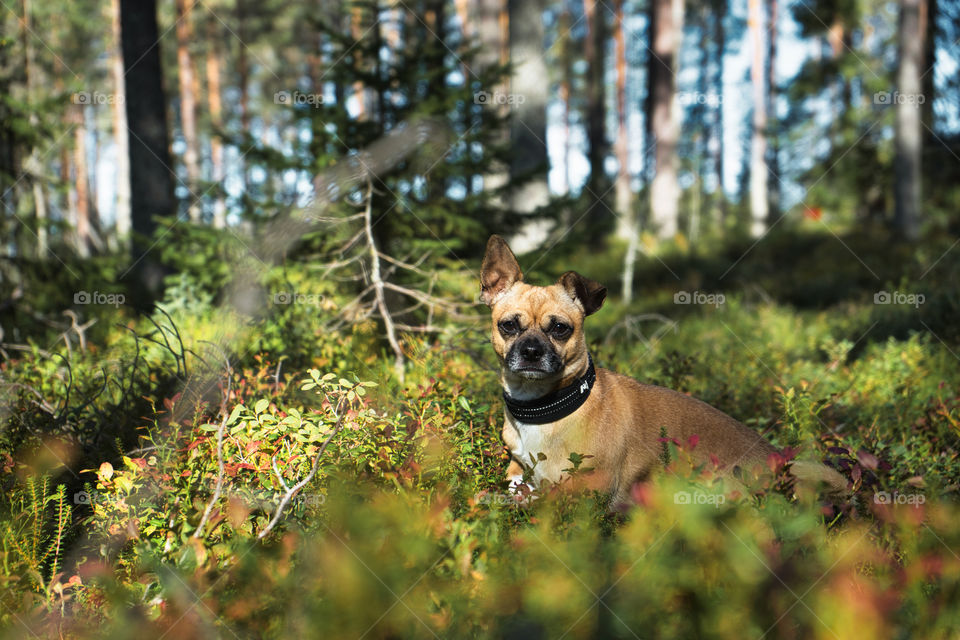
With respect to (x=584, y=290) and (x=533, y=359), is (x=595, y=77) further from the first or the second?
(x=533, y=359)

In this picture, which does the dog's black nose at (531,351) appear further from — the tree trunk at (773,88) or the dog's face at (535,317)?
the tree trunk at (773,88)

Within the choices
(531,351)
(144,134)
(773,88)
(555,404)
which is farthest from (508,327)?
(773,88)

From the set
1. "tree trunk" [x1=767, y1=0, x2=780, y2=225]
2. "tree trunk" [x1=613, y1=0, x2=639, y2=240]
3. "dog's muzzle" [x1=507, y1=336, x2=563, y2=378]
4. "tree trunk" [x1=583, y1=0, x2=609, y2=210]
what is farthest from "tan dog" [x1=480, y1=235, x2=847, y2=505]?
"tree trunk" [x1=613, y1=0, x2=639, y2=240]

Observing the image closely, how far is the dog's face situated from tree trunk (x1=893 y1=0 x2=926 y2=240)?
15.4m

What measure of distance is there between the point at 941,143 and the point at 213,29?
3109 centimetres

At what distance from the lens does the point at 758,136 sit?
2359 cm

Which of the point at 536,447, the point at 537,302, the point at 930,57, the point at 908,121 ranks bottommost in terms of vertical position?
the point at 908,121

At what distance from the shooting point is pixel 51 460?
3.94 metres

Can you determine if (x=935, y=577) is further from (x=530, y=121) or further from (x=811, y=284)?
(x=811, y=284)

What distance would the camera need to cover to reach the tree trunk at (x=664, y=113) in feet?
60.6

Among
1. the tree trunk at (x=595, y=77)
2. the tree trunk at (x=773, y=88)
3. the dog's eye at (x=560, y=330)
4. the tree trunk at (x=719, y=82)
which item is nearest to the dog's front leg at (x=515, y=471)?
the dog's eye at (x=560, y=330)

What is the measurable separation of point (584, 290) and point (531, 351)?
0.67 meters

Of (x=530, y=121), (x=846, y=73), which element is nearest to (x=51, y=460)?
(x=530, y=121)

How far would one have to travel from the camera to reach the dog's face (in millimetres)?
3744
